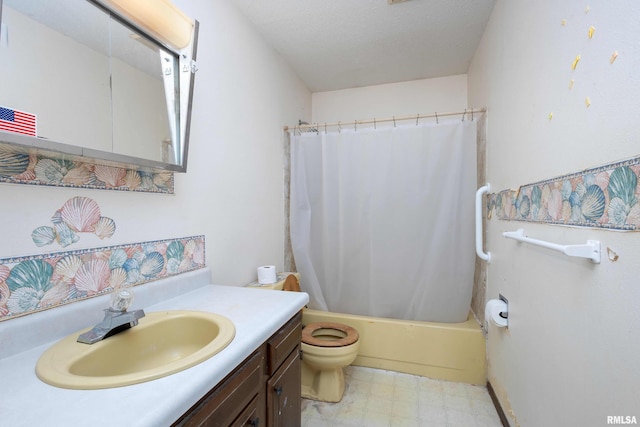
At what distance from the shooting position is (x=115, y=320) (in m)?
0.88

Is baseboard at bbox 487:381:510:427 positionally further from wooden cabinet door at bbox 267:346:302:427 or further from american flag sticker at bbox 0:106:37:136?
american flag sticker at bbox 0:106:37:136

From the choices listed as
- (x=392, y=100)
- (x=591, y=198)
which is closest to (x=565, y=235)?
(x=591, y=198)

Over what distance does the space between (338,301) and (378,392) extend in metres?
0.69

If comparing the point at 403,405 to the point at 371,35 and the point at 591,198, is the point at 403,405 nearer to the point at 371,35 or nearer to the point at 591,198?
the point at 591,198

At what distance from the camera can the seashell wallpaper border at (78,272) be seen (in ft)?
2.56

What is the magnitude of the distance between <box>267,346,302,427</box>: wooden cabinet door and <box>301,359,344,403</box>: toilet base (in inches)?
21.8

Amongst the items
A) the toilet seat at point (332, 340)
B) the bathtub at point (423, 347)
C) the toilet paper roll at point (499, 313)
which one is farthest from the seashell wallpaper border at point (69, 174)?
the toilet paper roll at point (499, 313)

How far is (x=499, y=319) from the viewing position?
5.04 ft

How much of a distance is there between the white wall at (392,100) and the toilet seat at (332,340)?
2056 mm

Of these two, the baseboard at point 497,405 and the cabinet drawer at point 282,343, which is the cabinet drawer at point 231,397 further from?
the baseboard at point 497,405

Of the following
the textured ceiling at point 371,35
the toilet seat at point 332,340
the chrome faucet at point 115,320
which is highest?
the textured ceiling at point 371,35

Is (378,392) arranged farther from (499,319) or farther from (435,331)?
(499,319)

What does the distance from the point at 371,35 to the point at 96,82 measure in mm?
1792

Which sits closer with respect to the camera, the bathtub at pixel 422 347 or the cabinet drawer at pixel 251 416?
the cabinet drawer at pixel 251 416
